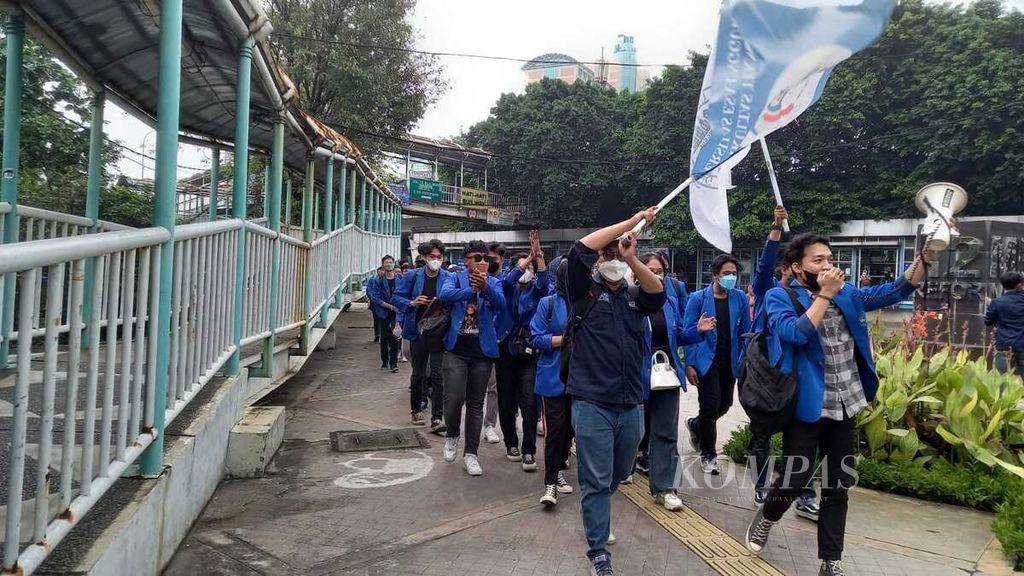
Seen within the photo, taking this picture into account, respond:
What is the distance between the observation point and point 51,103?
31.2 feet

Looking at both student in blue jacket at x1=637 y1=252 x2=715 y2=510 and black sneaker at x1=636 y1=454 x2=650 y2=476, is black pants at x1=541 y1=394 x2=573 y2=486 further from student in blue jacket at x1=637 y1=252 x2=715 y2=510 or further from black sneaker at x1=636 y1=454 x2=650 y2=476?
black sneaker at x1=636 y1=454 x2=650 y2=476

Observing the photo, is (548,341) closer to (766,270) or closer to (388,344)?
(766,270)

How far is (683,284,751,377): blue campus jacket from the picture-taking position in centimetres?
512

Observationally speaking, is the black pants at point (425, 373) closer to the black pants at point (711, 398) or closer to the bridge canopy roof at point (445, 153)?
the black pants at point (711, 398)

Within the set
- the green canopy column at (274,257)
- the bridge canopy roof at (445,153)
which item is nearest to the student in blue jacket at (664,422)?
the green canopy column at (274,257)

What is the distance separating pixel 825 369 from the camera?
3541 millimetres

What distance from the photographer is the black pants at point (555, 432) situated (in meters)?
4.50

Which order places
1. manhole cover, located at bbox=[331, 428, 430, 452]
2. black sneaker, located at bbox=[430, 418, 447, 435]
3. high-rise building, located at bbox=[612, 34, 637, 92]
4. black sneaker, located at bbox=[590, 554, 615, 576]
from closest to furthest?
black sneaker, located at bbox=[590, 554, 615, 576], manhole cover, located at bbox=[331, 428, 430, 452], black sneaker, located at bbox=[430, 418, 447, 435], high-rise building, located at bbox=[612, 34, 637, 92]

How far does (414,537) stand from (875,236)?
2790 centimetres

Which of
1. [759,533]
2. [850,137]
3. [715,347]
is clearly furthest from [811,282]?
[850,137]

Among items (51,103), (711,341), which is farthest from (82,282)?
(51,103)

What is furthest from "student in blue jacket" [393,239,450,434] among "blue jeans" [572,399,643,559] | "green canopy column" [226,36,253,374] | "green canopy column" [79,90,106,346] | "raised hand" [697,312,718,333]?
"blue jeans" [572,399,643,559]

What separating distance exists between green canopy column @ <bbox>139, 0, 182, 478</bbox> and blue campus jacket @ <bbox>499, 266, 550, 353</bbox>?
288cm

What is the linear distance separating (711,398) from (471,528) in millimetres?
2180
